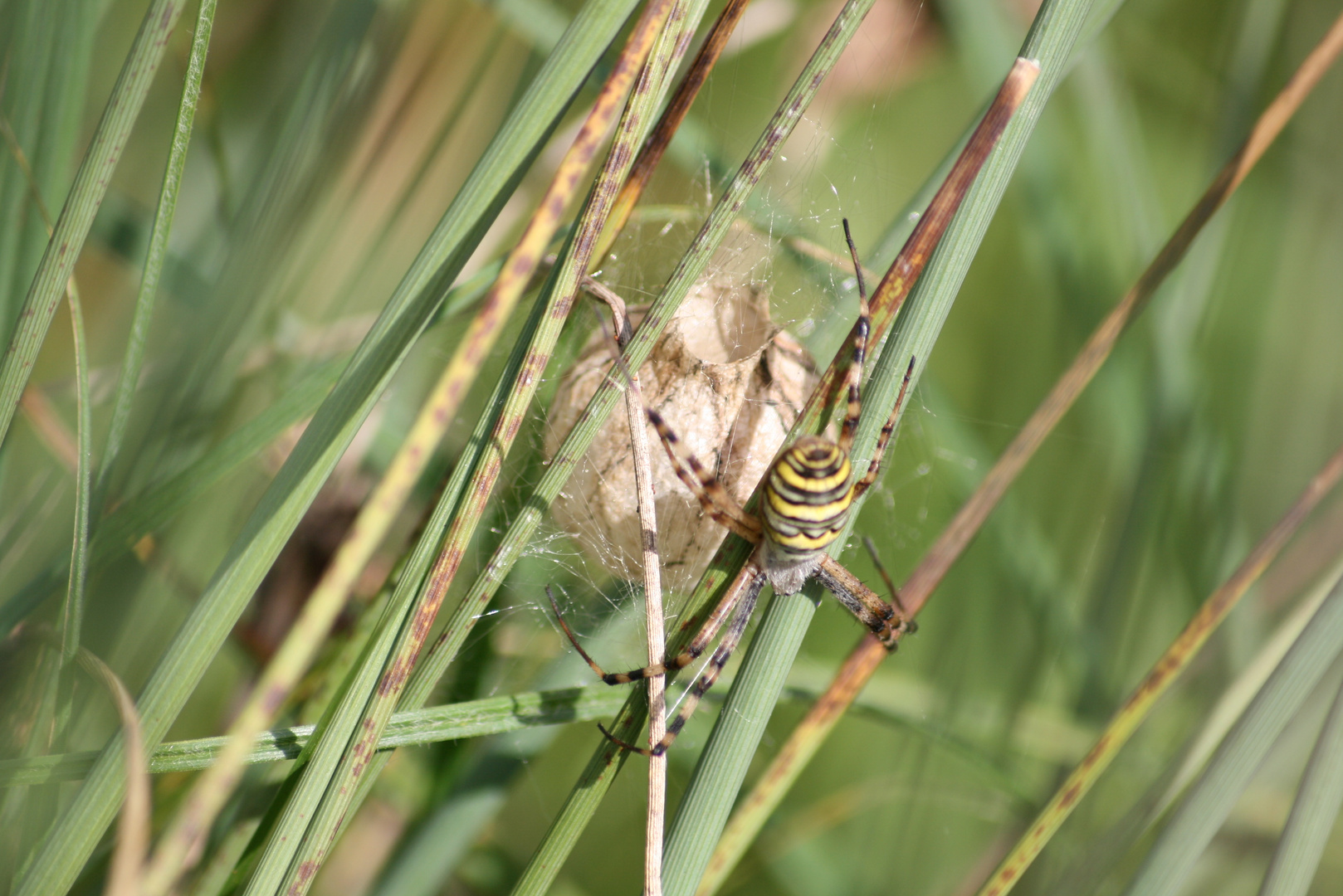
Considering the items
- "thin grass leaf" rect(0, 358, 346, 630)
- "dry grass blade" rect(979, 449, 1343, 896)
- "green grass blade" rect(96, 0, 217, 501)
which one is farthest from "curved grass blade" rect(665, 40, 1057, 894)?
"green grass blade" rect(96, 0, 217, 501)

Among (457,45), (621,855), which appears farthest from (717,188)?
(621,855)

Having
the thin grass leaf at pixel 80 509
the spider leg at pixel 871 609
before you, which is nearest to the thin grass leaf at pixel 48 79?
the thin grass leaf at pixel 80 509

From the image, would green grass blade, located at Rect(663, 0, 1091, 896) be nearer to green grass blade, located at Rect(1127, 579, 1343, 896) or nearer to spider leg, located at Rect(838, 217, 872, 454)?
spider leg, located at Rect(838, 217, 872, 454)

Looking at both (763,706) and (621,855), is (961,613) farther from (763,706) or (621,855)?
(763,706)

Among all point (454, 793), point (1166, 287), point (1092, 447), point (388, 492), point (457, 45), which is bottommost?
point (454, 793)

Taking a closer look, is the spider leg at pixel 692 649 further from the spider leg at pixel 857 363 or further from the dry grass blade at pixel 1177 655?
the dry grass blade at pixel 1177 655
